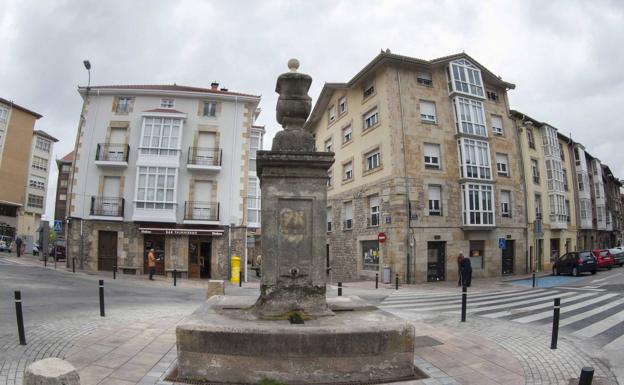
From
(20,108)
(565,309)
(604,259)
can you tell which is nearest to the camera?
(565,309)

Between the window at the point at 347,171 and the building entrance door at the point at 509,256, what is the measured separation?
34.7ft

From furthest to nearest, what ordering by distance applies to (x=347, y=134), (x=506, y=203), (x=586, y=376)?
(x=347, y=134)
(x=506, y=203)
(x=586, y=376)

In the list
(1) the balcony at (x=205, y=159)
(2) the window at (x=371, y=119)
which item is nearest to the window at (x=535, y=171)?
(2) the window at (x=371, y=119)

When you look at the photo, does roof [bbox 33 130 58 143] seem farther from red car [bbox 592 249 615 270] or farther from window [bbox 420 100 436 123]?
red car [bbox 592 249 615 270]

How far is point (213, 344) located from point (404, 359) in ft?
6.79

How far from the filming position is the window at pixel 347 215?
25.1 m

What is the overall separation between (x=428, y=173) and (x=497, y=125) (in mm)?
7734

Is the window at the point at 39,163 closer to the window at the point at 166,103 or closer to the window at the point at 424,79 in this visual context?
the window at the point at 166,103

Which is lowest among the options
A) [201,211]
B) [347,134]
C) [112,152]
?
[201,211]

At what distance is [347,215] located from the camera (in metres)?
25.6

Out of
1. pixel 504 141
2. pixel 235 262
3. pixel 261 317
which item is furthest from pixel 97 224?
pixel 504 141

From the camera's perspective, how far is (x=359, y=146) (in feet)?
79.9

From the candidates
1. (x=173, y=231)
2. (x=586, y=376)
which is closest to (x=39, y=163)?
(x=173, y=231)

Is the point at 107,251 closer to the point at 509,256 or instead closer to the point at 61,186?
the point at 509,256
